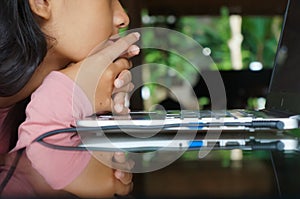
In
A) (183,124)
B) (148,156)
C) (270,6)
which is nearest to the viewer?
(148,156)

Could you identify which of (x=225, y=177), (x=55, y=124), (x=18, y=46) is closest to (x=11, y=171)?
(x=225, y=177)

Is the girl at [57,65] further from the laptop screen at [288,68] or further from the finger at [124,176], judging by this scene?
the laptop screen at [288,68]

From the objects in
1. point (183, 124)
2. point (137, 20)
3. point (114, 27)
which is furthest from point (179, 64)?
point (183, 124)

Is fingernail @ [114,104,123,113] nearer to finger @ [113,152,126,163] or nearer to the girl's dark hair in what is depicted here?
the girl's dark hair

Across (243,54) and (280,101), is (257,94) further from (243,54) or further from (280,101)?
(280,101)

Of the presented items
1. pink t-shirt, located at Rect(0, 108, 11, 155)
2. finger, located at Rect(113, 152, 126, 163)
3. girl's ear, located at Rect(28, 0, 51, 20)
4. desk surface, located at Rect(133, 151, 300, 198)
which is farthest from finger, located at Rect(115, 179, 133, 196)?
girl's ear, located at Rect(28, 0, 51, 20)

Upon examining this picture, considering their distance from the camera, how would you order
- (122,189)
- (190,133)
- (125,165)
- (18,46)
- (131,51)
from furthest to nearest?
1. (131,51)
2. (18,46)
3. (190,133)
4. (125,165)
5. (122,189)

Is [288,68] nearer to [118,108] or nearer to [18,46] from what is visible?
[118,108]

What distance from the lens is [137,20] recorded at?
2484 millimetres

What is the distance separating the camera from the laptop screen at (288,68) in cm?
85

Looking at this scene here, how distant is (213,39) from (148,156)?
3.31m

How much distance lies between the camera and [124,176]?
424 millimetres

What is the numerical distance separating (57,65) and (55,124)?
23cm

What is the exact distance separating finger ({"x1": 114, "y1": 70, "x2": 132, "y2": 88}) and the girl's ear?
7.4 inches
